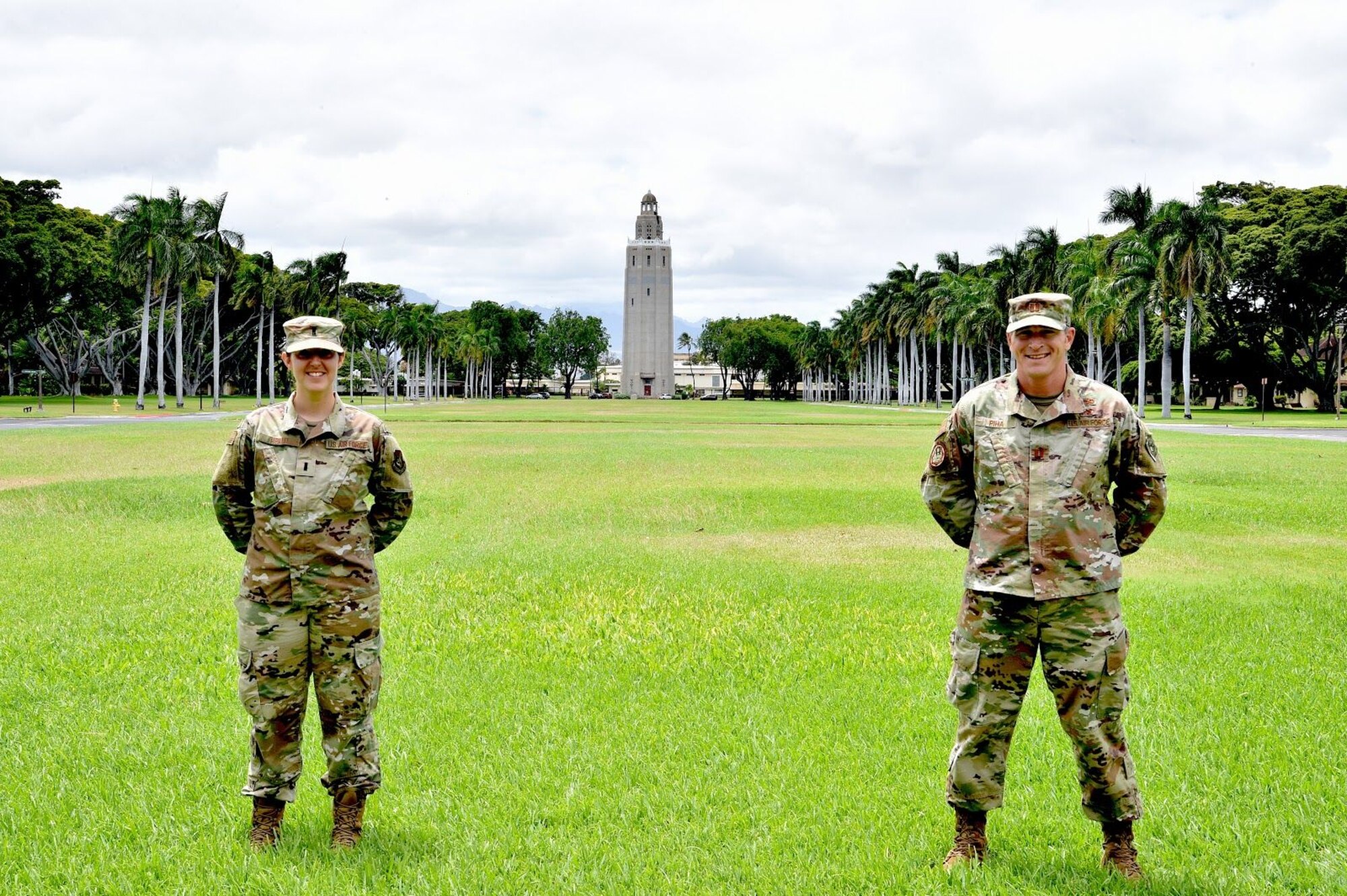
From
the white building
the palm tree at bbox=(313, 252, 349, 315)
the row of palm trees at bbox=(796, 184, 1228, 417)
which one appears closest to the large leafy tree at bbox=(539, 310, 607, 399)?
the white building

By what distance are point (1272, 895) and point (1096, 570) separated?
4.58ft

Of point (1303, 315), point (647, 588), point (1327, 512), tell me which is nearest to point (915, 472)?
point (1327, 512)

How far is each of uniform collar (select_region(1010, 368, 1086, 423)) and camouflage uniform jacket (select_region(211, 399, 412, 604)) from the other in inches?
102

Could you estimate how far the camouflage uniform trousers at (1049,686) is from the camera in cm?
407

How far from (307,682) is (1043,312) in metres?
3.42

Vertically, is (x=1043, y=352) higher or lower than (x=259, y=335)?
lower

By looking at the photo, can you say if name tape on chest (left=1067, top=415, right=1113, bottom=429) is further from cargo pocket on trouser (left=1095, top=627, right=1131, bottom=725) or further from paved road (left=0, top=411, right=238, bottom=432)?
paved road (left=0, top=411, right=238, bottom=432)

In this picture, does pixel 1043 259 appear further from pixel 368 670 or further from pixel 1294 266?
pixel 368 670

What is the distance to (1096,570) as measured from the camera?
13.4ft

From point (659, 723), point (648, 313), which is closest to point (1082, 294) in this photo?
point (659, 723)

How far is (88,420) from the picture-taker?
150 feet

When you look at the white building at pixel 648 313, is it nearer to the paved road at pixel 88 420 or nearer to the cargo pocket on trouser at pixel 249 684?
Result: the paved road at pixel 88 420

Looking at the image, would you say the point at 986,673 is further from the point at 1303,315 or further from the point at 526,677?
the point at 1303,315

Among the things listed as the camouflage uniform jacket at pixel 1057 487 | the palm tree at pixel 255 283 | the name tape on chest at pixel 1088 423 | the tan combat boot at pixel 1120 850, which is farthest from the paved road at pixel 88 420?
the tan combat boot at pixel 1120 850
